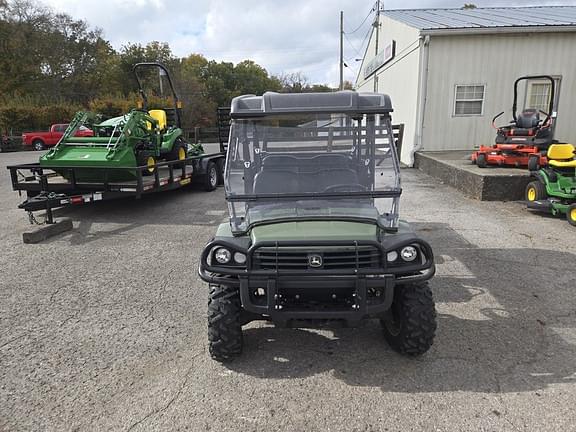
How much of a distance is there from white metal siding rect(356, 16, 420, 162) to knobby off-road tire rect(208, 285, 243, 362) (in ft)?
31.7

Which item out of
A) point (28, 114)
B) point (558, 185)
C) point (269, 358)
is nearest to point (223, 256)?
point (269, 358)

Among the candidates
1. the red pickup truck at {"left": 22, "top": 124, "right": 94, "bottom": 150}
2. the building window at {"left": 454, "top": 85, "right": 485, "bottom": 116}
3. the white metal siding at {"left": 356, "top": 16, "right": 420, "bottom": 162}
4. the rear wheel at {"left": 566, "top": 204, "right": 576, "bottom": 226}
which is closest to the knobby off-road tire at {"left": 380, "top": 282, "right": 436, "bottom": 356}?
the rear wheel at {"left": 566, "top": 204, "right": 576, "bottom": 226}

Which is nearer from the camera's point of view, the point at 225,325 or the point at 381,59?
the point at 225,325

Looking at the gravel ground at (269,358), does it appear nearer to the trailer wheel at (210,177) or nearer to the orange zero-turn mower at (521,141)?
the orange zero-turn mower at (521,141)

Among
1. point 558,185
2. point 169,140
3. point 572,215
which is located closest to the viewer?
point 572,215

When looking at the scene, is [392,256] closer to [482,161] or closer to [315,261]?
[315,261]

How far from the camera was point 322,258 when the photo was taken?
2.79 m

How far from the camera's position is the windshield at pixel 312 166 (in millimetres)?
3299

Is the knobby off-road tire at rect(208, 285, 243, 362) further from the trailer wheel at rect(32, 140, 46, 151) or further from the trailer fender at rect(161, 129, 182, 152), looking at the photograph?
the trailer wheel at rect(32, 140, 46, 151)

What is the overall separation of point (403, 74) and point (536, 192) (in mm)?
8839

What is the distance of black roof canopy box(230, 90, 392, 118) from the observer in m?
3.23

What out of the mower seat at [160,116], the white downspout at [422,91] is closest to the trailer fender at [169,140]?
the mower seat at [160,116]

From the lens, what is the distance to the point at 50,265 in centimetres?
527

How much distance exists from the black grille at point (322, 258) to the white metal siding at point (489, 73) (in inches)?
438
